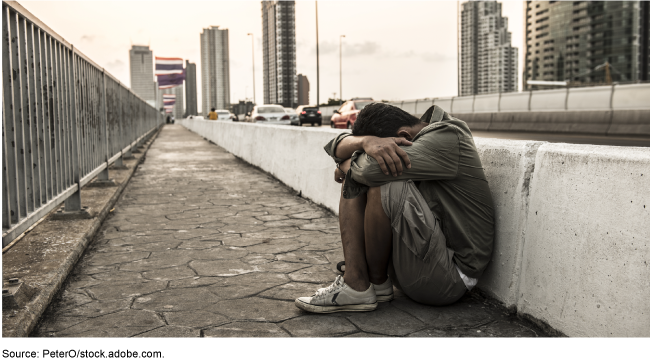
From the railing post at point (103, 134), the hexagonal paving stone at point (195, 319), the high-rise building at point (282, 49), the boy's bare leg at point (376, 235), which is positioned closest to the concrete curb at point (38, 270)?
the hexagonal paving stone at point (195, 319)

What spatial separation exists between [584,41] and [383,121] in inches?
5046

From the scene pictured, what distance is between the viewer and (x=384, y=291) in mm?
3090

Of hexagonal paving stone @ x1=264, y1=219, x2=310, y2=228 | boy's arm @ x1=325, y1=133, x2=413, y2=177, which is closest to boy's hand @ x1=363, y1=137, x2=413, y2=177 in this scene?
boy's arm @ x1=325, y1=133, x2=413, y2=177

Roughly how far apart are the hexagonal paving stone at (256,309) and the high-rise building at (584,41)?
93.2 meters

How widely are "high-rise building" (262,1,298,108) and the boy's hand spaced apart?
83.4 meters

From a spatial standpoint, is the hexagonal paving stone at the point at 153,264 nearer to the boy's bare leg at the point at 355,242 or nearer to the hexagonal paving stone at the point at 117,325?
the hexagonal paving stone at the point at 117,325

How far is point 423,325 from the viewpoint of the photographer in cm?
281

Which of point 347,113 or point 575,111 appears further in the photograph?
point 347,113

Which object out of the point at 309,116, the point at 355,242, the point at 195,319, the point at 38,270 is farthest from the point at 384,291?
the point at 309,116

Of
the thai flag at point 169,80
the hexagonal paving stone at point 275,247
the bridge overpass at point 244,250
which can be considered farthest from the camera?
the thai flag at point 169,80

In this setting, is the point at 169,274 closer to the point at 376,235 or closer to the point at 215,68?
the point at 376,235

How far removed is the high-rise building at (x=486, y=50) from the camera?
3762 inches

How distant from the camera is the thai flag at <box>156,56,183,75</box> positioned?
38469mm

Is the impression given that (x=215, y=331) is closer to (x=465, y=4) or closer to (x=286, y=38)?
(x=286, y=38)
